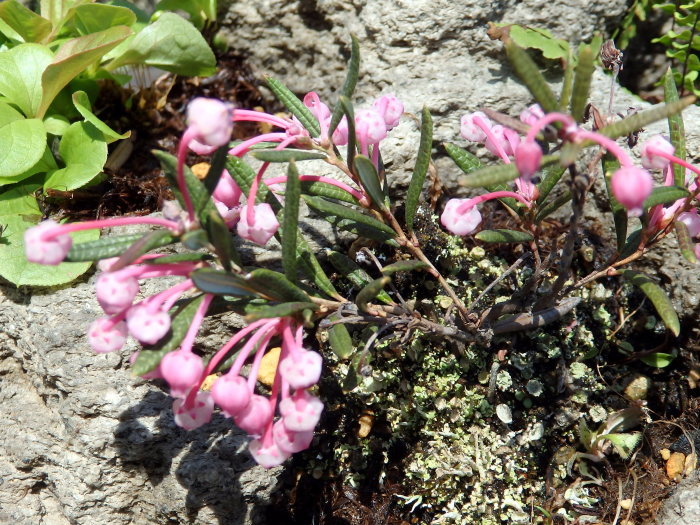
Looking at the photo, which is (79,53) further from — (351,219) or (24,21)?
(351,219)

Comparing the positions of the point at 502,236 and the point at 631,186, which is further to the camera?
the point at 502,236

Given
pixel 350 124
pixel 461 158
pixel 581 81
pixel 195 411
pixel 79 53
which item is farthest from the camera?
pixel 79 53

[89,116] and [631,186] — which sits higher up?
[631,186]

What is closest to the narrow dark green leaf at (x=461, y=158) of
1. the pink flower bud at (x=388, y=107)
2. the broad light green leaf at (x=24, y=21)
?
the pink flower bud at (x=388, y=107)

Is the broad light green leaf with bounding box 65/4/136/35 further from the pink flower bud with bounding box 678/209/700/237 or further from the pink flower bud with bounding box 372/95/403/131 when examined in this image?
the pink flower bud with bounding box 678/209/700/237

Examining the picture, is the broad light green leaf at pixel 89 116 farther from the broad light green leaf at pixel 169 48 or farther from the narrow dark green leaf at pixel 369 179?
the narrow dark green leaf at pixel 369 179

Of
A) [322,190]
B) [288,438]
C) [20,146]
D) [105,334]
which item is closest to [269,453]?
[288,438]
